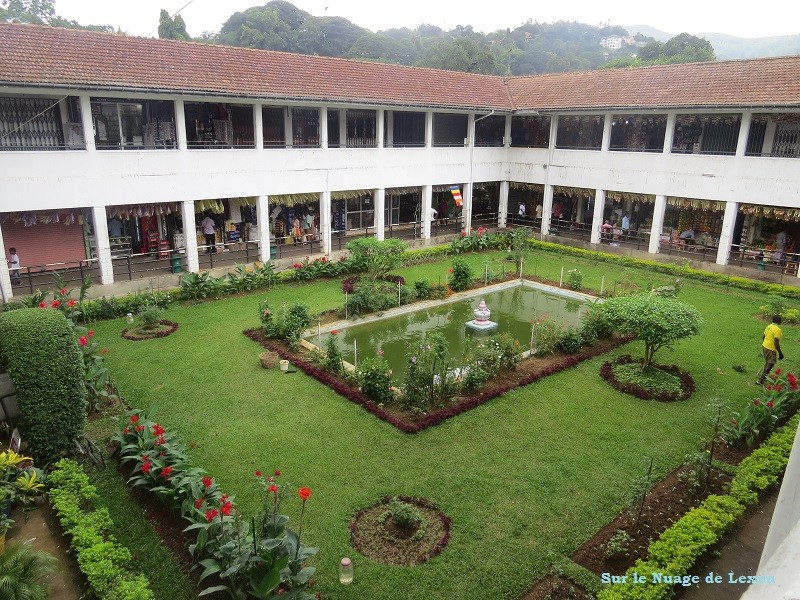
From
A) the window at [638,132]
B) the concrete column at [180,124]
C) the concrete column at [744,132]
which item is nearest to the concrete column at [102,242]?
the concrete column at [180,124]

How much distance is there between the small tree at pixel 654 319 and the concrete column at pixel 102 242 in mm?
12858

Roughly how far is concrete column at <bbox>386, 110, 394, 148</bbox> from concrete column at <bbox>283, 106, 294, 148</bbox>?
168 inches

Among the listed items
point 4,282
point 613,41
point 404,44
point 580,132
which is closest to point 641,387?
point 4,282

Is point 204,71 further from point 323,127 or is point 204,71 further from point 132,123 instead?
point 323,127

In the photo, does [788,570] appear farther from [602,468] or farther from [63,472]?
[63,472]

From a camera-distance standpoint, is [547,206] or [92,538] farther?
[547,206]

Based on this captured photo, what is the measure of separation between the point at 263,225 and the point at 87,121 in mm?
5638

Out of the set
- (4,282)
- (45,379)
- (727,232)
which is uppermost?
(727,232)

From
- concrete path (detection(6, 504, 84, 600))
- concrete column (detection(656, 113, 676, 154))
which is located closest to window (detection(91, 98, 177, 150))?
concrete path (detection(6, 504, 84, 600))

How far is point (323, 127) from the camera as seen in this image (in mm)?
19281

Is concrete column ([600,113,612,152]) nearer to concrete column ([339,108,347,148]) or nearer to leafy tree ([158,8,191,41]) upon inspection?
concrete column ([339,108,347,148])

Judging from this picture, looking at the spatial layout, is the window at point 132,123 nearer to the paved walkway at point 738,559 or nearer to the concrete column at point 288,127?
the concrete column at point 288,127

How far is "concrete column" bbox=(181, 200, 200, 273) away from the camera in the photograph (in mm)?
16984

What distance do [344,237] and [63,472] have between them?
1651cm
